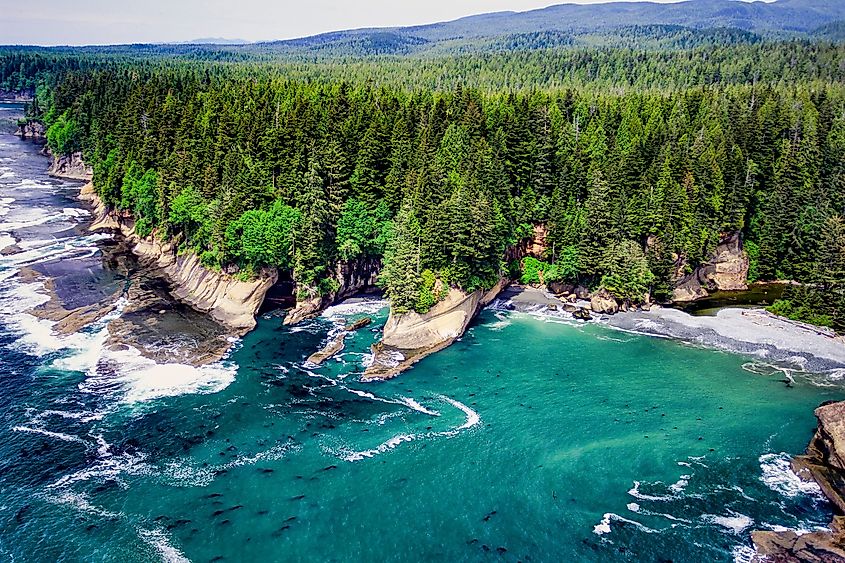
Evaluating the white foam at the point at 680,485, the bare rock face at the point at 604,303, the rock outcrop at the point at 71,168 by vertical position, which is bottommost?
the white foam at the point at 680,485

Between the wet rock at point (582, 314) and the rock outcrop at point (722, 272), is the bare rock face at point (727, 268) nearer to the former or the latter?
the rock outcrop at point (722, 272)

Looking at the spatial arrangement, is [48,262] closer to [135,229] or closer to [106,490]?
[135,229]

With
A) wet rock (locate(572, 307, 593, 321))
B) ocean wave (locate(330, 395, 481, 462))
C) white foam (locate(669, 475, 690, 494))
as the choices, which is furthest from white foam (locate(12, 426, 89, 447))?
wet rock (locate(572, 307, 593, 321))

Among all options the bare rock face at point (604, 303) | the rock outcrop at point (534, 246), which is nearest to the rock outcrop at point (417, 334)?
the bare rock face at point (604, 303)

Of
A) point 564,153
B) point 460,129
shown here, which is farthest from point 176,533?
point 564,153

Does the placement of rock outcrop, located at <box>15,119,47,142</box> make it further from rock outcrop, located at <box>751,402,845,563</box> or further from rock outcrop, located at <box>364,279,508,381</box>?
rock outcrop, located at <box>751,402,845,563</box>

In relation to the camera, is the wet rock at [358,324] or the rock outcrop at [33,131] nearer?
the wet rock at [358,324]

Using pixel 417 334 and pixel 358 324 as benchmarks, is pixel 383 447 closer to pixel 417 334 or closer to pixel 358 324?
pixel 417 334

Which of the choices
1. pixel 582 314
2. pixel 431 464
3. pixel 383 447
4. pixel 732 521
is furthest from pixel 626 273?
pixel 383 447
